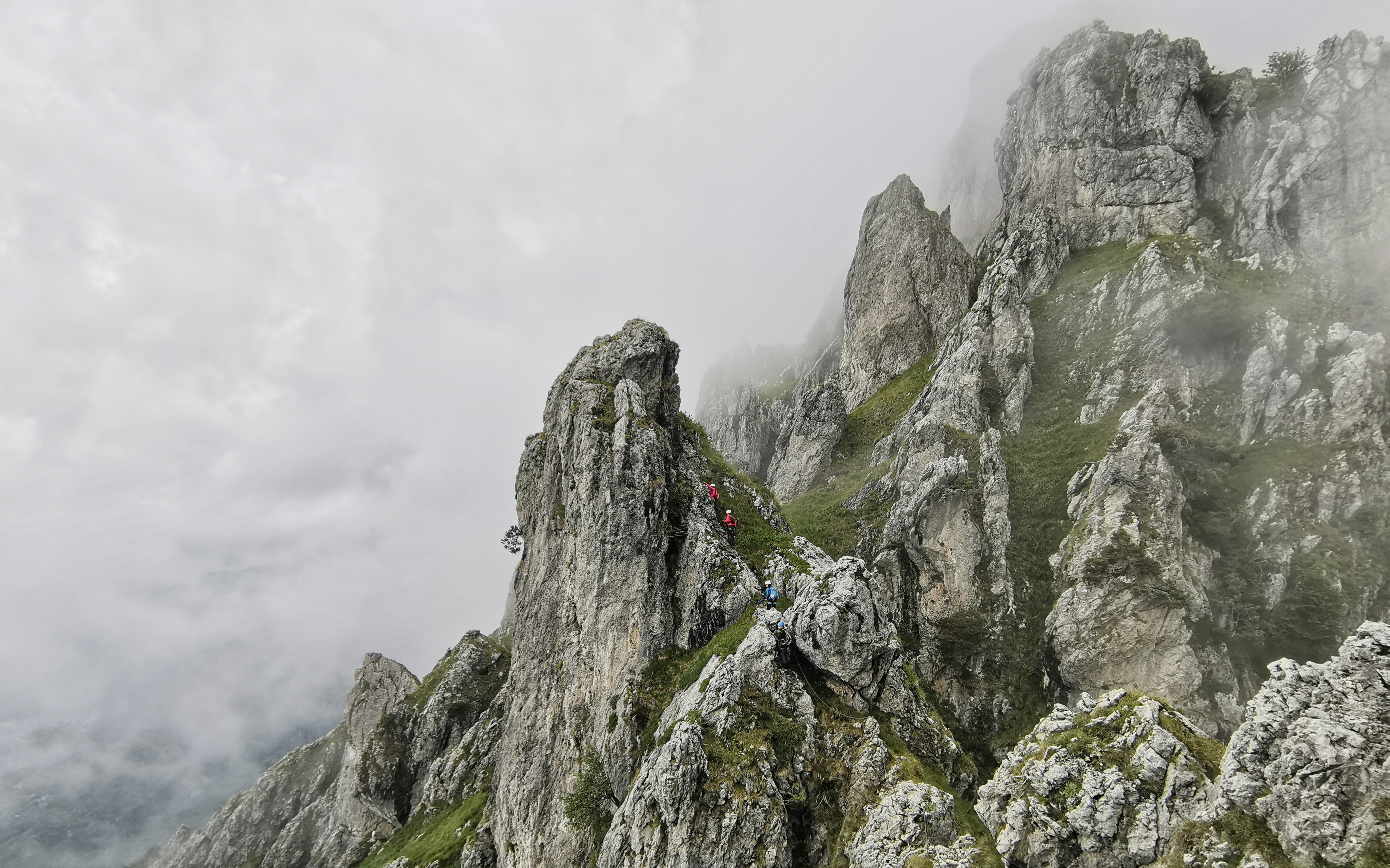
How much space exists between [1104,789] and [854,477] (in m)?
51.1

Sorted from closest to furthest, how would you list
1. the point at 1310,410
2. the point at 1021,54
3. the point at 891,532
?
the point at 1310,410, the point at 891,532, the point at 1021,54

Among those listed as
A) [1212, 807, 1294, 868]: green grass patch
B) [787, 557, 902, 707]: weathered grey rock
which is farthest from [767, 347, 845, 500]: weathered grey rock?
[1212, 807, 1294, 868]: green grass patch

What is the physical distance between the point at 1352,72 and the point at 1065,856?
69.3m

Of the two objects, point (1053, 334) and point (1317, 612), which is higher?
point (1053, 334)

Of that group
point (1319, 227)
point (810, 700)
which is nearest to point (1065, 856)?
point (810, 700)

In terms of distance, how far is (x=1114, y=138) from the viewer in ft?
200

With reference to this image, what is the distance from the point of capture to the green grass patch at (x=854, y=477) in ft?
172

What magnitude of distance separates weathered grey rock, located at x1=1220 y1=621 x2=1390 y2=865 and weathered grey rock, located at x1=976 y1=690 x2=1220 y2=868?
191 cm

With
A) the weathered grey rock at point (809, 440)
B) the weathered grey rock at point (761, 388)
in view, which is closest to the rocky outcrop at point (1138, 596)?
the weathered grey rock at point (809, 440)

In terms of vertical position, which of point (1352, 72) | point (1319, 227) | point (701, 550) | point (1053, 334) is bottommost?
point (701, 550)

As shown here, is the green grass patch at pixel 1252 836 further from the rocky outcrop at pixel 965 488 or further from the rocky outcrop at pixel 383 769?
the rocky outcrop at pixel 383 769

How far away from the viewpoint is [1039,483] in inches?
1674

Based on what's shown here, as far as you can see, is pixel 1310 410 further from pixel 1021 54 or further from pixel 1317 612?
pixel 1021 54

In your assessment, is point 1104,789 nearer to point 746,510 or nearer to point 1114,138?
point 746,510
